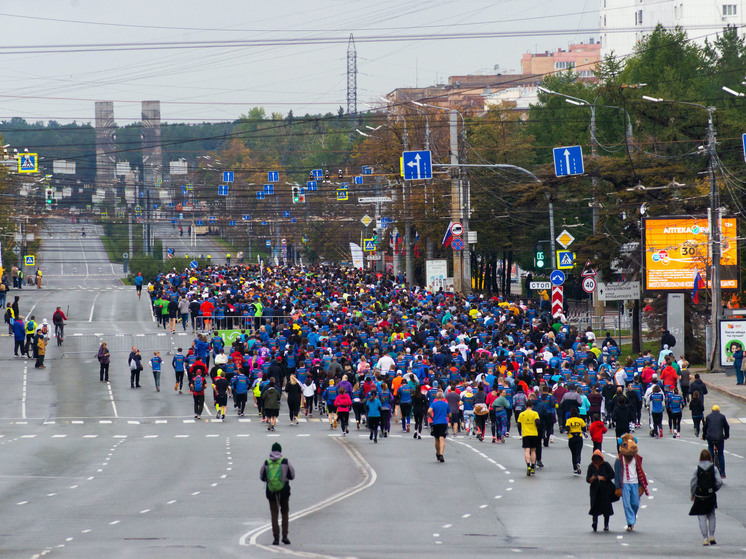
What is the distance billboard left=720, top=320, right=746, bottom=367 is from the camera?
119 feet

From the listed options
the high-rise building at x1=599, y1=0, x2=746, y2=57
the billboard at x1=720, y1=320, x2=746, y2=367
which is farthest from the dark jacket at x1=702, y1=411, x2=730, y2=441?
the high-rise building at x1=599, y1=0, x2=746, y2=57

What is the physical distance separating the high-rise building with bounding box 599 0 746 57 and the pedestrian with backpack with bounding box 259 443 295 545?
114 meters

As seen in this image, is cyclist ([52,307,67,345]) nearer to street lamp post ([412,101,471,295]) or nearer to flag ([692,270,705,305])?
street lamp post ([412,101,471,295])

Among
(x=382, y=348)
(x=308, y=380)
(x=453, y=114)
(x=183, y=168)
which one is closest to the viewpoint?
(x=308, y=380)

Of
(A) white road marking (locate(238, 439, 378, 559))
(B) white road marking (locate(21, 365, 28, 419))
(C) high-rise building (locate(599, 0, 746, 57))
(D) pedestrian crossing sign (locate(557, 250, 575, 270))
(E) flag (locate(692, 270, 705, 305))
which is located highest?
(C) high-rise building (locate(599, 0, 746, 57))

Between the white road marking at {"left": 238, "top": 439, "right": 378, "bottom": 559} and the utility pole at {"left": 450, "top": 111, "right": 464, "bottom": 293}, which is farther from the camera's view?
the utility pole at {"left": 450, "top": 111, "right": 464, "bottom": 293}

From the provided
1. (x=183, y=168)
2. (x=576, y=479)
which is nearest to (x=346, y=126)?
(x=183, y=168)

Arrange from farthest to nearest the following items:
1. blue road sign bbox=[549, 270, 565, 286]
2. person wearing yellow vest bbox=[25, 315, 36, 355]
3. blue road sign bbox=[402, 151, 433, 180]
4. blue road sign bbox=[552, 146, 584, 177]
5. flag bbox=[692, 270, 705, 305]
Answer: blue road sign bbox=[402, 151, 433, 180]
person wearing yellow vest bbox=[25, 315, 36, 355]
blue road sign bbox=[552, 146, 584, 177]
blue road sign bbox=[549, 270, 565, 286]
flag bbox=[692, 270, 705, 305]

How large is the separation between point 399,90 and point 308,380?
138m

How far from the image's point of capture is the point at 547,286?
43.9 meters

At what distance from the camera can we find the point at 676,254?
41.2 metres

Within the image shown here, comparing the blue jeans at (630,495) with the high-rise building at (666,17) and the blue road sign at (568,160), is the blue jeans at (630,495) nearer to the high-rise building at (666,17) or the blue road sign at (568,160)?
the blue road sign at (568,160)

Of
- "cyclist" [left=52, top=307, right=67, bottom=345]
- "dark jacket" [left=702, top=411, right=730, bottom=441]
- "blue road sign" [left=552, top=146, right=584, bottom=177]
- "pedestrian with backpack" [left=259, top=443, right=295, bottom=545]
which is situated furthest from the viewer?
"cyclist" [left=52, top=307, right=67, bottom=345]

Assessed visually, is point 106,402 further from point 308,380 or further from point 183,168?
point 183,168
